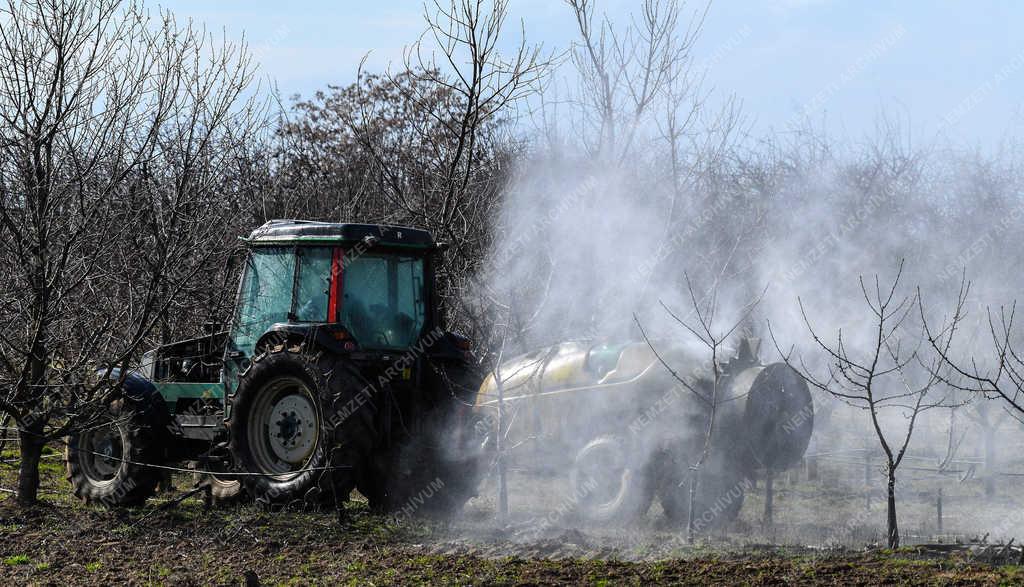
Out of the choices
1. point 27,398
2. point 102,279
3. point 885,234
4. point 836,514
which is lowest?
point 836,514

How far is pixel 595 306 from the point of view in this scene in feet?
46.7

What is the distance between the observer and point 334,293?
9.23 metres

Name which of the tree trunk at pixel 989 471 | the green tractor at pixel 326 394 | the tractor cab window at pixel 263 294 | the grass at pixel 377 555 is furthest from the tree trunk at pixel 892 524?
the tree trunk at pixel 989 471

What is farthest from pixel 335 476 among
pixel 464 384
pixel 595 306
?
pixel 595 306

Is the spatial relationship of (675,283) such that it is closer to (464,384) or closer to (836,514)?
(836,514)

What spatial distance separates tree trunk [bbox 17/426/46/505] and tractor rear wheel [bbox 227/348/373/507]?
175cm

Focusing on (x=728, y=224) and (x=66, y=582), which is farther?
(x=728, y=224)

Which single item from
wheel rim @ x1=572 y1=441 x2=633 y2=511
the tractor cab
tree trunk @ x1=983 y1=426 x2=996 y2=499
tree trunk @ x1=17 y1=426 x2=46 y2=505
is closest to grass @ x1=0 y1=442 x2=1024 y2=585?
tree trunk @ x1=17 y1=426 x2=46 y2=505

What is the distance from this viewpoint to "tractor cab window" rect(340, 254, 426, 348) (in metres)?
9.40

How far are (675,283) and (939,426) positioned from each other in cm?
840

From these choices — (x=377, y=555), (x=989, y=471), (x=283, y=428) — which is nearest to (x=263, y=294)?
(x=283, y=428)

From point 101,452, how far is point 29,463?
104cm

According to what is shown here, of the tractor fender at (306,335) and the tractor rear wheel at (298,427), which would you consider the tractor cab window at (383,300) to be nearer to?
the tractor fender at (306,335)

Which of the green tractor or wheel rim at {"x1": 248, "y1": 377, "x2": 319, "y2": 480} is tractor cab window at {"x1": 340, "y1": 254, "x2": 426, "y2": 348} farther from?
wheel rim at {"x1": 248, "y1": 377, "x2": 319, "y2": 480}
